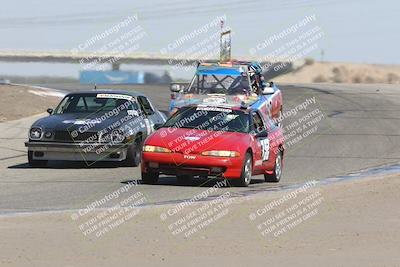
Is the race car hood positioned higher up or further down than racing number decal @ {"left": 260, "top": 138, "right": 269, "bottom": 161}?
higher up

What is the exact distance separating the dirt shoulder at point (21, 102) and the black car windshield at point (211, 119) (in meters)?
11.2

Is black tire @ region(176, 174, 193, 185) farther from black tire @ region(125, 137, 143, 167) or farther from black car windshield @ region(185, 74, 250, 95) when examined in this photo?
black car windshield @ region(185, 74, 250, 95)

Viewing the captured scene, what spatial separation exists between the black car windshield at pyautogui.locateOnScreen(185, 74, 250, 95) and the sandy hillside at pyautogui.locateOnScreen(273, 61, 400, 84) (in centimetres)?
4519

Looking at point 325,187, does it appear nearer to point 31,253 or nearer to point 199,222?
point 199,222

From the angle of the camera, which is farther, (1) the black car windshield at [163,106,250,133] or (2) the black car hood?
(2) the black car hood

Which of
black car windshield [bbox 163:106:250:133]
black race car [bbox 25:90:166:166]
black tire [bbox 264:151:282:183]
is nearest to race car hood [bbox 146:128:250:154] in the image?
black car windshield [bbox 163:106:250:133]

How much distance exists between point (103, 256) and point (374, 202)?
464 cm

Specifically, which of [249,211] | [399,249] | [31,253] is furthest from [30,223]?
[399,249]

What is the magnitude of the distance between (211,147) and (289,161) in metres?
4.96

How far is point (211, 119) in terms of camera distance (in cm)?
1361

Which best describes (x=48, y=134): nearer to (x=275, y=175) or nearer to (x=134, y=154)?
(x=134, y=154)

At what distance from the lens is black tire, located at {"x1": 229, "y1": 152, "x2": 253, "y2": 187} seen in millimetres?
12781

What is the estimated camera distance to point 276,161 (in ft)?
46.9

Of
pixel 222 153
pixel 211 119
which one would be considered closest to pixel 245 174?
pixel 222 153
